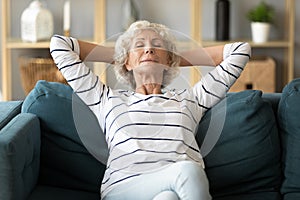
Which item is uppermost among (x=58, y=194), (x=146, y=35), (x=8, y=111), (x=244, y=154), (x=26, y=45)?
(x=146, y=35)

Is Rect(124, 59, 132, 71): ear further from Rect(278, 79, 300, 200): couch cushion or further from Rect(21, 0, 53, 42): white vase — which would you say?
Rect(21, 0, 53, 42): white vase

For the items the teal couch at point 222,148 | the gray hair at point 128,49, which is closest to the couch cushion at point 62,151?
the teal couch at point 222,148

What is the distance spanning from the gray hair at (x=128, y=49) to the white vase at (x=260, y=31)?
7.33ft

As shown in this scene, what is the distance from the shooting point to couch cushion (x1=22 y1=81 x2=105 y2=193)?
2475 mm

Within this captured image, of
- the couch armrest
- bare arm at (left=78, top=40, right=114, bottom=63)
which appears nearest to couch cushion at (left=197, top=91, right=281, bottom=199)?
bare arm at (left=78, top=40, right=114, bottom=63)

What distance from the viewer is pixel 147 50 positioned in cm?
234

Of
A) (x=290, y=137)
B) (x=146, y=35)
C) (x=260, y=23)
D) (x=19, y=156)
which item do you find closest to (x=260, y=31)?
(x=260, y=23)

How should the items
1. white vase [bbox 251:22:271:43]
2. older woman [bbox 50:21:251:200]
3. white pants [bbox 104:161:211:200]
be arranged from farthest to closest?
white vase [bbox 251:22:271:43] < older woman [bbox 50:21:251:200] < white pants [bbox 104:161:211:200]

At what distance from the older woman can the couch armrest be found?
0.73ft

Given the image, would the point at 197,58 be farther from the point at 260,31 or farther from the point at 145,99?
the point at 260,31

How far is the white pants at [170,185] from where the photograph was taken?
6.86 ft

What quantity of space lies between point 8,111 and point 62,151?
260 mm

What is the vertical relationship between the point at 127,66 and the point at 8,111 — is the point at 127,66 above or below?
above

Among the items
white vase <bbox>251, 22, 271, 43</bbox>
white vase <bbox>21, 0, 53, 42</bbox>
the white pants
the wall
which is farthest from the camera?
the wall
